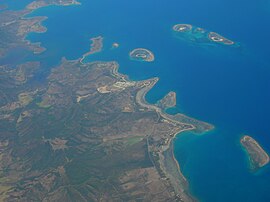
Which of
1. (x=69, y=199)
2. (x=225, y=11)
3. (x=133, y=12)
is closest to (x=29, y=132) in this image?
(x=69, y=199)

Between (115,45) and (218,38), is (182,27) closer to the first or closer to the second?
(218,38)

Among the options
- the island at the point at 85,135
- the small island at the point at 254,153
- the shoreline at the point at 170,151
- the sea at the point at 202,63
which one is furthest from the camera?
the small island at the point at 254,153

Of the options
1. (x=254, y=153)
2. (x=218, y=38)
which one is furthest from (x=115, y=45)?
(x=254, y=153)

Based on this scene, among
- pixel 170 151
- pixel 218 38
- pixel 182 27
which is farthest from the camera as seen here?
pixel 182 27

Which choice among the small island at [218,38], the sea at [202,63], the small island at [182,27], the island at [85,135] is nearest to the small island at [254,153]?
the sea at [202,63]

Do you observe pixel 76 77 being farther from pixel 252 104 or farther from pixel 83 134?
pixel 252 104

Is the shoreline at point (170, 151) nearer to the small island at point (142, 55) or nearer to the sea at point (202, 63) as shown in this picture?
the sea at point (202, 63)

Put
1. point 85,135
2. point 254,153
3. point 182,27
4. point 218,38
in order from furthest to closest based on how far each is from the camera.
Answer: point 182,27 < point 218,38 < point 85,135 < point 254,153
